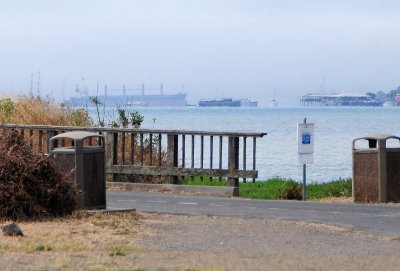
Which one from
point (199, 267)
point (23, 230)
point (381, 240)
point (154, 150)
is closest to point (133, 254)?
point (199, 267)

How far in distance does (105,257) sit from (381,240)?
4.55 metres

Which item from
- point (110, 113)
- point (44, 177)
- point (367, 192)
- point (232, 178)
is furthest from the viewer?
point (110, 113)

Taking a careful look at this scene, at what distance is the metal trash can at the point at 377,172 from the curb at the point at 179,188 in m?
2.91

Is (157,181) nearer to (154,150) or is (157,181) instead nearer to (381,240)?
(154,150)

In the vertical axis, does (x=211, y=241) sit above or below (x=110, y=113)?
below

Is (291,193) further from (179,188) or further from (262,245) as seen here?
(262,245)

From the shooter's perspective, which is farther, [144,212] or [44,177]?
[144,212]

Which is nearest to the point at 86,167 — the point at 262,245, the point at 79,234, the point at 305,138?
the point at 79,234

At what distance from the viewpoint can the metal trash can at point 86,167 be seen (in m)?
18.1

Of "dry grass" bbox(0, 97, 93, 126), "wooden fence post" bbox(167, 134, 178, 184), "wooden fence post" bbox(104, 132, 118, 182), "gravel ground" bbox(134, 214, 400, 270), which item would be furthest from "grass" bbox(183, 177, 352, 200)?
"gravel ground" bbox(134, 214, 400, 270)

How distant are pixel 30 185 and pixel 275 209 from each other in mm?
5149

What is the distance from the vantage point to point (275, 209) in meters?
20.1

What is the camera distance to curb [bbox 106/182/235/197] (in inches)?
937

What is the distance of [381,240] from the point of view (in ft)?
51.0
